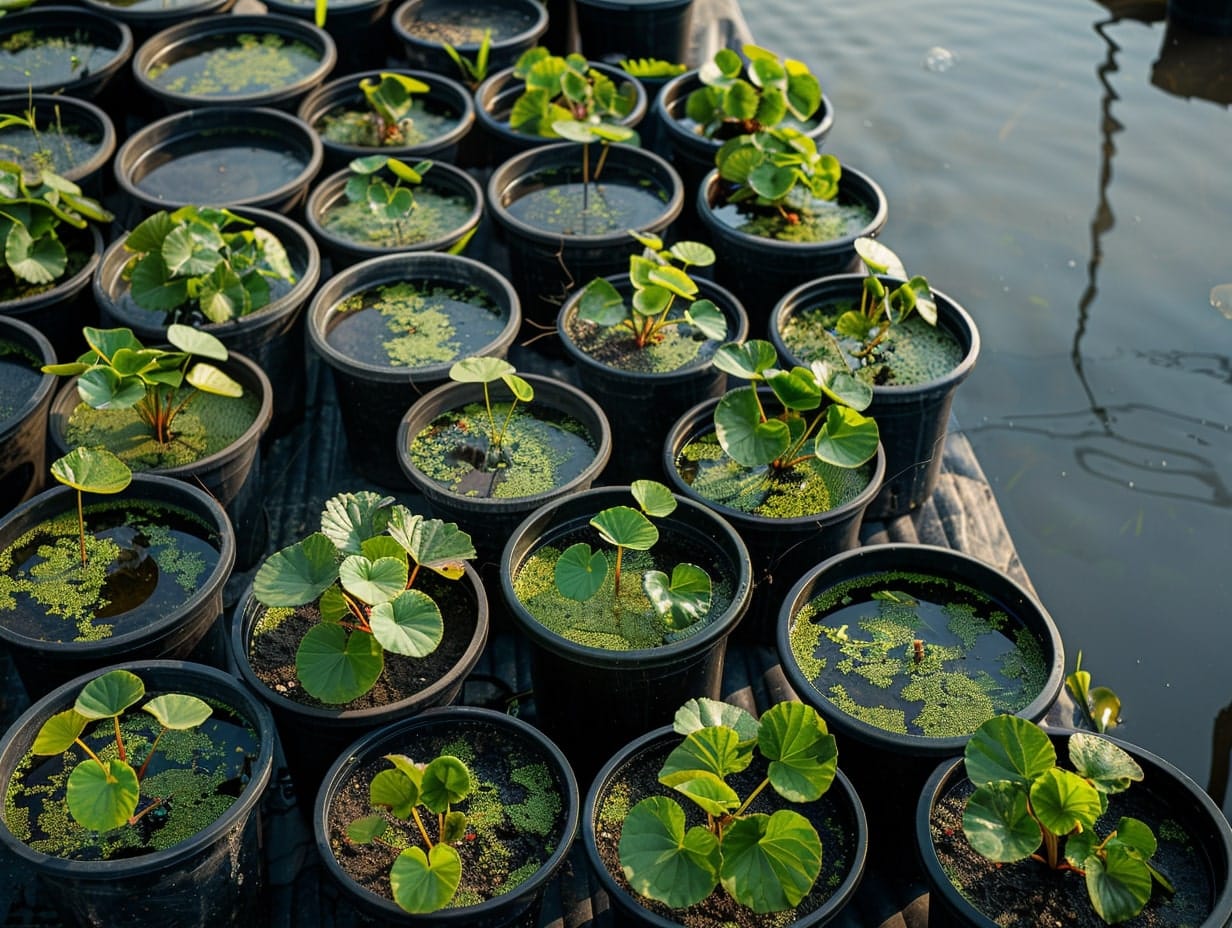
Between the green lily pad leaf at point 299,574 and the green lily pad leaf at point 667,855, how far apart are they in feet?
2.62

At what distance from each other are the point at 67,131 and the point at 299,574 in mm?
2783

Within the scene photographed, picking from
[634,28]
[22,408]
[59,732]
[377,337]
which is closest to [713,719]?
[59,732]

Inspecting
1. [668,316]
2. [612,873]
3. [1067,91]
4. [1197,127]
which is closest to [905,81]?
[1067,91]

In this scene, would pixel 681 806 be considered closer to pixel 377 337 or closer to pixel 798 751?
pixel 798 751

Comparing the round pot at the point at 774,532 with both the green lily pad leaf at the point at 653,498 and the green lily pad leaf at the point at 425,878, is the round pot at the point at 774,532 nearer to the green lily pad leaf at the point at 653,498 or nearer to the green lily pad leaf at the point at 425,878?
the green lily pad leaf at the point at 653,498

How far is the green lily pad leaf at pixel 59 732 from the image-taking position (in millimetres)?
2207

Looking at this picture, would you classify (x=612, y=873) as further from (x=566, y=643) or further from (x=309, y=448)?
(x=309, y=448)

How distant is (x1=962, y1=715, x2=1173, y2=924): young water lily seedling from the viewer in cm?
204

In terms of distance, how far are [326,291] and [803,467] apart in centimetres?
150

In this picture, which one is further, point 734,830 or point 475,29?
point 475,29

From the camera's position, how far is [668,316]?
3.60 metres

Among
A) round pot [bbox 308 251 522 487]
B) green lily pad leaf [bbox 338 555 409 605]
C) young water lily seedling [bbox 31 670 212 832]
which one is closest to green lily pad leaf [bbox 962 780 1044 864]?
green lily pad leaf [bbox 338 555 409 605]

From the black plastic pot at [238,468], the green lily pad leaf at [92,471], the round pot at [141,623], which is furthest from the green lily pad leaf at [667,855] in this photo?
the black plastic pot at [238,468]

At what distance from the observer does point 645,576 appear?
2.56 m
